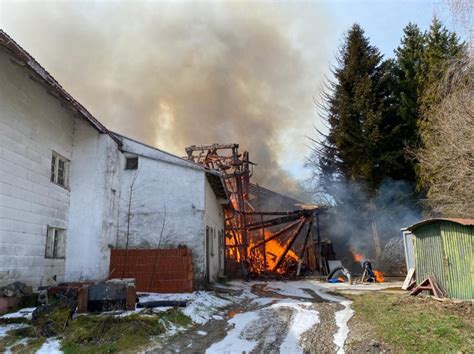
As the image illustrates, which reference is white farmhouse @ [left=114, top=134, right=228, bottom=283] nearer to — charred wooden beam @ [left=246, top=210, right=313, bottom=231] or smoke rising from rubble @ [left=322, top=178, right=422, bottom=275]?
charred wooden beam @ [left=246, top=210, right=313, bottom=231]

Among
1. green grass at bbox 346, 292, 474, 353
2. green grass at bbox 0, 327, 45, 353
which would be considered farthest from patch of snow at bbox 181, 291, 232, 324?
green grass at bbox 346, 292, 474, 353

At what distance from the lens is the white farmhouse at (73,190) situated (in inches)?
358

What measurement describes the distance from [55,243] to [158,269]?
3.32 metres

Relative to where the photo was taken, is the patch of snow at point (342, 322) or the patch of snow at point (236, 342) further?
the patch of snow at point (342, 322)

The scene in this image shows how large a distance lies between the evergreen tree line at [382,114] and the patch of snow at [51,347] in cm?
1957

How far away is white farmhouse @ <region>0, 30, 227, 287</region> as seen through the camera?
9102 millimetres

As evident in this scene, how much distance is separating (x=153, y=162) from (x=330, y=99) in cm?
1781

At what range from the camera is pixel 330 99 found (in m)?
27.4

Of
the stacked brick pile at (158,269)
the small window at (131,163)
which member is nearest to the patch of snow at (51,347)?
the stacked brick pile at (158,269)

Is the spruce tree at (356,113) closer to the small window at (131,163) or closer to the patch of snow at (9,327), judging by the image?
the small window at (131,163)

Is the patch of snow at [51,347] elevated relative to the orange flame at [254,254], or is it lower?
lower

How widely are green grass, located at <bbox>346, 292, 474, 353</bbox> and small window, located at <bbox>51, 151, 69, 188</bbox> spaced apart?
31.7 ft

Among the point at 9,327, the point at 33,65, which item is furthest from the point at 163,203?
the point at 9,327

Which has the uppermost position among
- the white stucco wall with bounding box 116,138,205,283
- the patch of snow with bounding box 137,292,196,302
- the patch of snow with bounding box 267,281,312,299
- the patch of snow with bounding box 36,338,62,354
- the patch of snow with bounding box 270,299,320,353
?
the white stucco wall with bounding box 116,138,205,283
